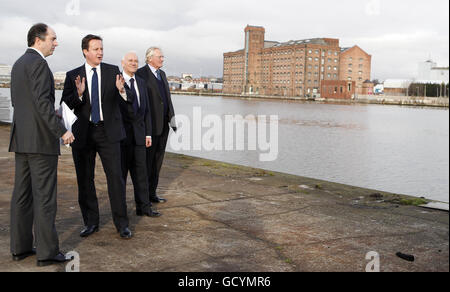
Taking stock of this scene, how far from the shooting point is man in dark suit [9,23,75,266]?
3773 mm

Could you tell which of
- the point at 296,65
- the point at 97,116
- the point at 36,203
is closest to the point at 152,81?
the point at 97,116

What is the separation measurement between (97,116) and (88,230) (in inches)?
47.0

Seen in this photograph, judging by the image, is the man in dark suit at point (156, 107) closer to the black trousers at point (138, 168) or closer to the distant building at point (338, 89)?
the black trousers at point (138, 168)

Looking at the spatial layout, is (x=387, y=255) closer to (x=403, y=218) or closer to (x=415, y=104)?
(x=403, y=218)

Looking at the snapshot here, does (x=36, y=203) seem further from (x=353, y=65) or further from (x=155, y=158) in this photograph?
(x=353, y=65)

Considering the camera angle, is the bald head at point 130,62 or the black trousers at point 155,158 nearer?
the bald head at point 130,62

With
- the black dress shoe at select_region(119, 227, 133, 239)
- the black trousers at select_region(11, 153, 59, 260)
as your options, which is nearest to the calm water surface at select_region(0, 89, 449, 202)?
the black dress shoe at select_region(119, 227, 133, 239)

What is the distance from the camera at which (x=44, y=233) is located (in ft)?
13.0

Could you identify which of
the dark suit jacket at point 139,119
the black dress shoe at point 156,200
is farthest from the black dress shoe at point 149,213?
the dark suit jacket at point 139,119

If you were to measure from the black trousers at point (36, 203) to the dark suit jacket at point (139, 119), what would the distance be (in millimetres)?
1481

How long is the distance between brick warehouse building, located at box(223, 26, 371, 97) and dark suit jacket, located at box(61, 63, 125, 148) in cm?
12451

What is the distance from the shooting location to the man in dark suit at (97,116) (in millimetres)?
4641
